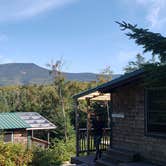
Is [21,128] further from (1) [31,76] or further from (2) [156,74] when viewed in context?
(1) [31,76]

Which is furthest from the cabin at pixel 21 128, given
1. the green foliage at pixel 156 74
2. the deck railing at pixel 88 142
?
the green foliage at pixel 156 74

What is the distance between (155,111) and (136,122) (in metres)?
1.00

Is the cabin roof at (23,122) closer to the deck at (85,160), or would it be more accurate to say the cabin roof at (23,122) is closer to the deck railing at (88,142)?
the deck railing at (88,142)

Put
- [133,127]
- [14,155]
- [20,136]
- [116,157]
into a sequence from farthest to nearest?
[20,136], [14,155], [116,157], [133,127]

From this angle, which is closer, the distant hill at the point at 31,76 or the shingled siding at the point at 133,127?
the shingled siding at the point at 133,127

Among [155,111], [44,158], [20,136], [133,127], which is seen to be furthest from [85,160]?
[20,136]

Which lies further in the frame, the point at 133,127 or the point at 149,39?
the point at 133,127

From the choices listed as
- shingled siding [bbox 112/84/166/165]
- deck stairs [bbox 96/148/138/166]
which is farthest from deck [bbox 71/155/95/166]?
shingled siding [bbox 112/84/166/165]

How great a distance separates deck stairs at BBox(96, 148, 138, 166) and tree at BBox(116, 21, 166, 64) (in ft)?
18.9

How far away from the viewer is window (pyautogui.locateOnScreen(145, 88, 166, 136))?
11375 mm

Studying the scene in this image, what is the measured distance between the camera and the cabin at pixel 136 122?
451 inches

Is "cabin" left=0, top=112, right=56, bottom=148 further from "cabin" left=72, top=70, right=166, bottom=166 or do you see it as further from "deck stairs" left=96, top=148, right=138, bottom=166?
"cabin" left=72, top=70, right=166, bottom=166

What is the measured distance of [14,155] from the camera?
18.7m

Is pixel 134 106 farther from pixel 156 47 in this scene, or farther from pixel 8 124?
pixel 8 124
